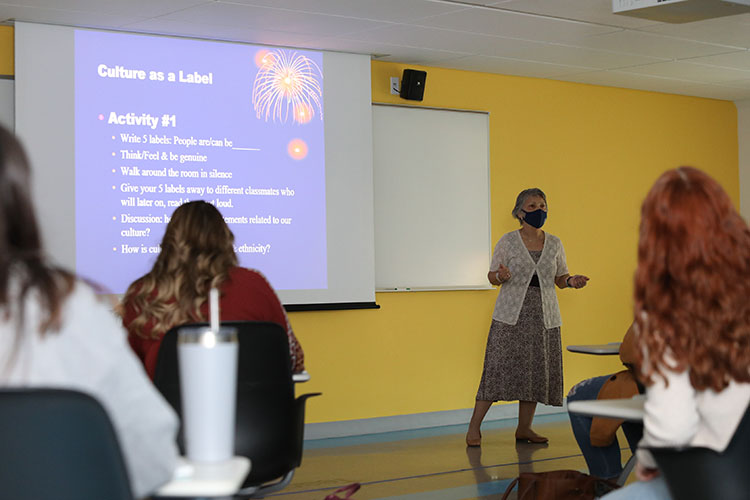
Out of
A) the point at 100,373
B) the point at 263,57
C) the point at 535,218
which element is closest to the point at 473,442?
the point at 535,218

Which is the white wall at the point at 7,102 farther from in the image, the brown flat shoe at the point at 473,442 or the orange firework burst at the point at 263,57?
the brown flat shoe at the point at 473,442

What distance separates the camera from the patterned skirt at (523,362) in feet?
18.9

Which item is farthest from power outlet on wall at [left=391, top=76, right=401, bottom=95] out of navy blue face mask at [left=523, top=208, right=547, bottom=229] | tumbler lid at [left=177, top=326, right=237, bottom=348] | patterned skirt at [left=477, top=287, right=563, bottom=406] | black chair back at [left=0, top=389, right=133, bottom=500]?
black chair back at [left=0, top=389, right=133, bottom=500]

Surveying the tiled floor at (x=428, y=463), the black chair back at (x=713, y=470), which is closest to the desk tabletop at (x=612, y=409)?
the black chair back at (x=713, y=470)

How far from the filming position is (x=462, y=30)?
18.4ft

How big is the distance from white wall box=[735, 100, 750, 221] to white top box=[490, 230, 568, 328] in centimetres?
340

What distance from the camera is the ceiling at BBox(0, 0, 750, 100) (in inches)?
197

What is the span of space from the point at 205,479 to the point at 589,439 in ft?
8.74

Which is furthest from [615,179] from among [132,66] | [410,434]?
[132,66]

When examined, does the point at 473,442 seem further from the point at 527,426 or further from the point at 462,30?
the point at 462,30

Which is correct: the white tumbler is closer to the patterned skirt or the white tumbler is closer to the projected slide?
the projected slide

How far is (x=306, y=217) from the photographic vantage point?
5.99 meters

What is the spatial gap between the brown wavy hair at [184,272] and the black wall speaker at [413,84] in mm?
3686

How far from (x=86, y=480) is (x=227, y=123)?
184 inches
